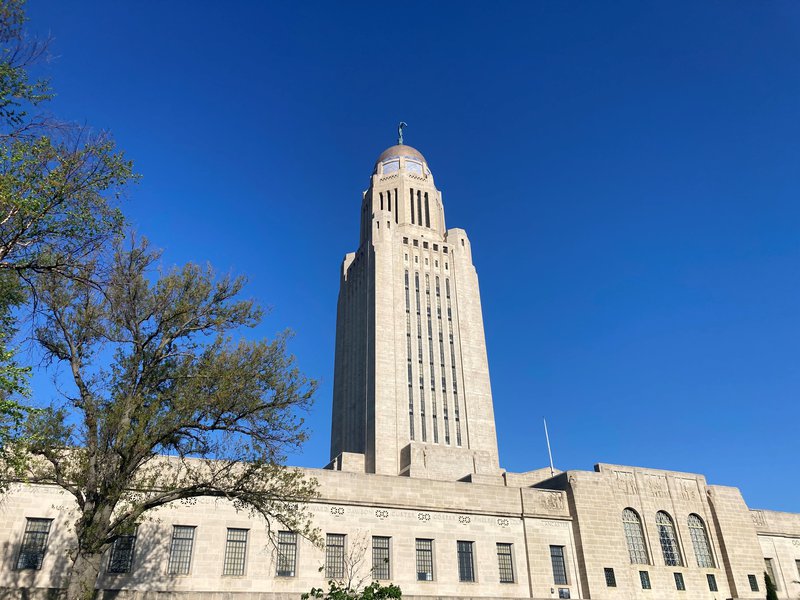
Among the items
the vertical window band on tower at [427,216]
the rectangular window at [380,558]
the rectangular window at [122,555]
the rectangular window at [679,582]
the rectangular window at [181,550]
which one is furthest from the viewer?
the vertical window band on tower at [427,216]

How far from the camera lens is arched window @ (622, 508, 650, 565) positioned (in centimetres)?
3872

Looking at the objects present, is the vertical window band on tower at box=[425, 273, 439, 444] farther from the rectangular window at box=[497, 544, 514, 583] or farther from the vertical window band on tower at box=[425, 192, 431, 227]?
the rectangular window at box=[497, 544, 514, 583]

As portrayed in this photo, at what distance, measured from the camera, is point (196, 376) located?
21875mm

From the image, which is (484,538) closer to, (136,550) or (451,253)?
(136,550)

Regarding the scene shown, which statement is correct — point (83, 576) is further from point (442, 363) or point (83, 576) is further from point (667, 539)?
point (442, 363)

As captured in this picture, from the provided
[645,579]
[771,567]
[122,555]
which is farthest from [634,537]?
[122,555]

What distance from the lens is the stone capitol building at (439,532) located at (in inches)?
1130

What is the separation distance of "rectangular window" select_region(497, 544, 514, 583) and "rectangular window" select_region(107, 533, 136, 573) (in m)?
19.7

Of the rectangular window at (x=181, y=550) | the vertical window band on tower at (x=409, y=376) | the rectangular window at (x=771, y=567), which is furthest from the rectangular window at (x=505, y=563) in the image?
the vertical window band on tower at (x=409, y=376)

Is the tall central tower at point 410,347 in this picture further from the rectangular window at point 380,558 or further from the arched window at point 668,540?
the rectangular window at point 380,558

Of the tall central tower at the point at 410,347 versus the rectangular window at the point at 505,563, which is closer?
the rectangular window at the point at 505,563

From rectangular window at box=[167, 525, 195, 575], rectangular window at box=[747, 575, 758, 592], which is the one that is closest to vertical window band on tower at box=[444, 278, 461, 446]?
rectangular window at box=[747, 575, 758, 592]

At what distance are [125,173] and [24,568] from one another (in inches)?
798

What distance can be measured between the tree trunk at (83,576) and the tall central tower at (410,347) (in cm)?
3493
